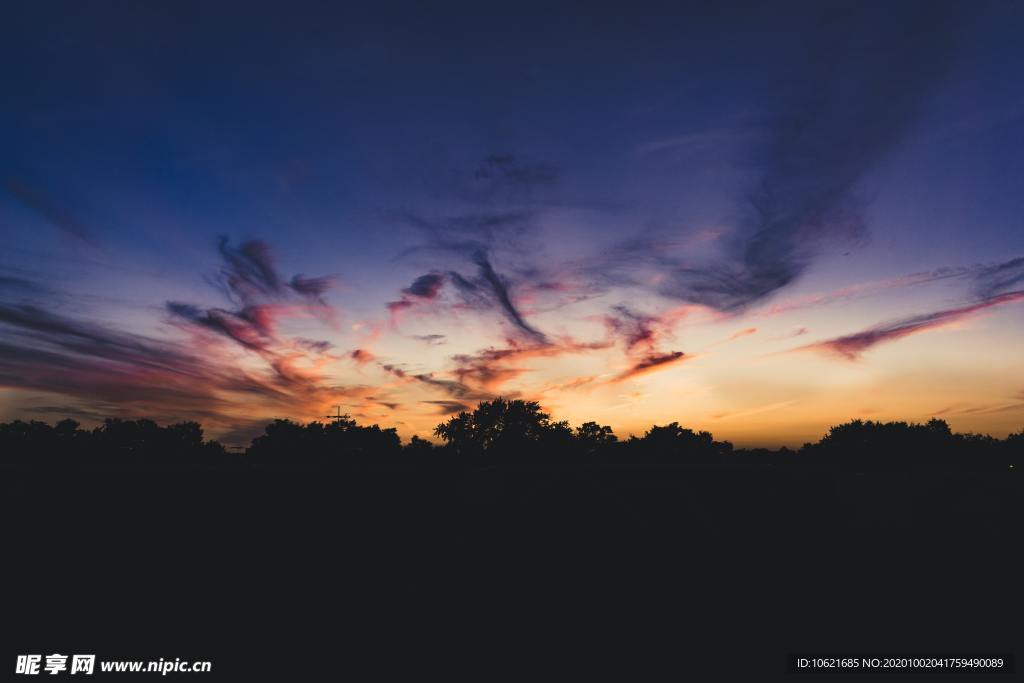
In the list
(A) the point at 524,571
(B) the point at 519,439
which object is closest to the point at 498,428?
(B) the point at 519,439

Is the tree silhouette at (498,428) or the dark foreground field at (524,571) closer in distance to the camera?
the dark foreground field at (524,571)

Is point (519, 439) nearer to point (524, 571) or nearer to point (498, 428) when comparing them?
point (498, 428)

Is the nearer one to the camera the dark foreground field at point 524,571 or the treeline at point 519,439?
the dark foreground field at point 524,571

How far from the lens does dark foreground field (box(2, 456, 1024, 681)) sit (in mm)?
4387

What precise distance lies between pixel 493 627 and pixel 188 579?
3.97 meters

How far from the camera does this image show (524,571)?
5000mm

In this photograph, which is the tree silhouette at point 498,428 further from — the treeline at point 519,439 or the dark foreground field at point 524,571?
the dark foreground field at point 524,571

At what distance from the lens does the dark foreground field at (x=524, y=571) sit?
439 cm

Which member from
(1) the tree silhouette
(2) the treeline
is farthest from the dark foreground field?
(1) the tree silhouette

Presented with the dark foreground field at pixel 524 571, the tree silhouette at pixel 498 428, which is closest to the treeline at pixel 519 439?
the tree silhouette at pixel 498 428

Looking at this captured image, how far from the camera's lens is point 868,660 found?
4.19 metres

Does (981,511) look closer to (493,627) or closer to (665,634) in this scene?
(665,634)

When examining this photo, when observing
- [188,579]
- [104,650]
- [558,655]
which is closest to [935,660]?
[558,655]

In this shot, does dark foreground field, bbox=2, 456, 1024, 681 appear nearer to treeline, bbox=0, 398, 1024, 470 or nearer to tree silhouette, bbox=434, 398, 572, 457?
treeline, bbox=0, 398, 1024, 470
